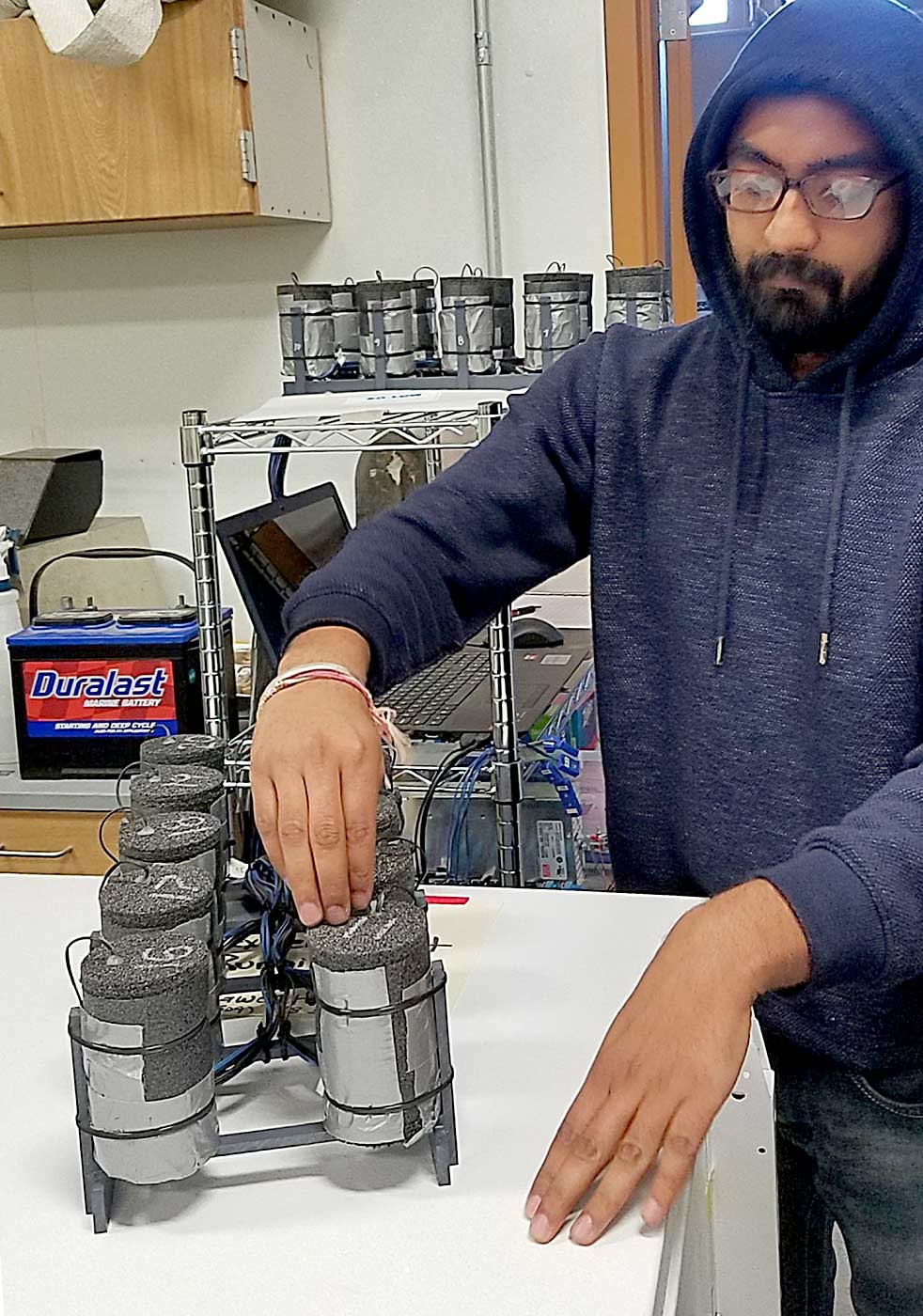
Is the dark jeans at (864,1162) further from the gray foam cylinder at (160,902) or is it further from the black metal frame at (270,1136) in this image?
the gray foam cylinder at (160,902)

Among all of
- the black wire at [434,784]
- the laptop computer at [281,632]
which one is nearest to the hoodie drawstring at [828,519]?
the laptop computer at [281,632]

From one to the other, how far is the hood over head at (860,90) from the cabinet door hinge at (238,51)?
1574 mm

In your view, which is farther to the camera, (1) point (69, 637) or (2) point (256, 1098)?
(1) point (69, 637)

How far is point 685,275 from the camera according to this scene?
287 cm

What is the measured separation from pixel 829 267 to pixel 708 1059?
2.04ft

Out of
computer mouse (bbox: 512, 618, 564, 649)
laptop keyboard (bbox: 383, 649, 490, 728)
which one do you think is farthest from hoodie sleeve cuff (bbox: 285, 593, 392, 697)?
computer mouse (bbox: 512, 618, 564, 649)

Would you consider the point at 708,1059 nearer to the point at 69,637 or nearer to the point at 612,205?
the point at 69,637

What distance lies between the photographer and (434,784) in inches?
71.6

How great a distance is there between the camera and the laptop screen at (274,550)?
1.83 m

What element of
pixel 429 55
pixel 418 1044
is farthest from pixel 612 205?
pixel 418 1044

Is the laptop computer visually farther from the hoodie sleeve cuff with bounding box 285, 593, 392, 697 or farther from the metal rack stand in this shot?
the hoodie sleeve cuff with bounding box 285, 593, 392, 697

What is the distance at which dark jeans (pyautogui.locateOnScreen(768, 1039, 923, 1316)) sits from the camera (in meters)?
1.07

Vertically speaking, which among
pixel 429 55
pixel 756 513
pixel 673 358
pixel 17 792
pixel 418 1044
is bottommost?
pixel 17 792

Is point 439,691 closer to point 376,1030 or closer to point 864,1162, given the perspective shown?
point 864,1162
